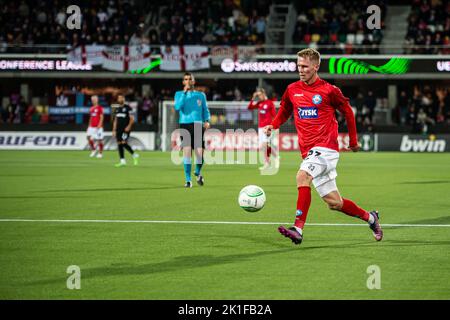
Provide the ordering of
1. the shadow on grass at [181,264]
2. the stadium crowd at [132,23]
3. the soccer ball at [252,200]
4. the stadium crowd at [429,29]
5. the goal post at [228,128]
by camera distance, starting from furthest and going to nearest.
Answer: the stadium crowd at [132,23]
the stadium crowd at [429,29]
the goal post at [228,128]
the soccer ball at [252,200]
the shadow on grass at [181,264]

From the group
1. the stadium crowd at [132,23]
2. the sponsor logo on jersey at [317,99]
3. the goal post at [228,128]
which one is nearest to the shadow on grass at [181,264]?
the sponsor logo on jersey at [317,99]

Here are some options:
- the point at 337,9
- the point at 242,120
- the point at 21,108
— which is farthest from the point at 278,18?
the point at 21,108

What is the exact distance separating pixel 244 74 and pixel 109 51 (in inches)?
265

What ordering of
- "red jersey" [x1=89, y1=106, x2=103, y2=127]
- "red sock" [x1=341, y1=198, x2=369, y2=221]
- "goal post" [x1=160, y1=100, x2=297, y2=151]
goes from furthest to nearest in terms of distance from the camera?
1. "goal post" [x1=160, y1=100, x2=297, y2=151]
2. "red jersey" [x1=89, y1=106, x2=103, y2=127]
3. "red sock" [x1=341, y1=198, x2=369, y2=221]

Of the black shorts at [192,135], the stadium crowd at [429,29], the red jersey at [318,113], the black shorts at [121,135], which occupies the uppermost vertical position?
the stadium crowd at [429,29]

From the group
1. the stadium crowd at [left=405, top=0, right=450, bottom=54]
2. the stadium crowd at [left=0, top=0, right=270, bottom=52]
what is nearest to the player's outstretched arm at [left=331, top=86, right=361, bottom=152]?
the stadium crowd at [left=405, top=0, right=450, bottom=54]

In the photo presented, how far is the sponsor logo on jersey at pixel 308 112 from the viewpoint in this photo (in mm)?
9547

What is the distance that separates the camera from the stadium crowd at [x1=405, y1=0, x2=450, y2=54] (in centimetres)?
3912

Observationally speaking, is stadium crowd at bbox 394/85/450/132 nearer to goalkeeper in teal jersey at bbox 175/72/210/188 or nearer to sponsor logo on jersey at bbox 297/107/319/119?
goalkeeper in teal jersey at bbox 175/72/210/188

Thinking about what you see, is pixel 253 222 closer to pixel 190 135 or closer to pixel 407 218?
pixel 407 218

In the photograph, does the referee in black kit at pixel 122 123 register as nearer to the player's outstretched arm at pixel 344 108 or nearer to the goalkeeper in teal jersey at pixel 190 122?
the goalkeeper in teal jersey at pixel 190 122

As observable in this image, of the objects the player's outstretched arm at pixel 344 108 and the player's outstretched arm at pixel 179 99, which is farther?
the player's outstretched arm at pixel 179 99

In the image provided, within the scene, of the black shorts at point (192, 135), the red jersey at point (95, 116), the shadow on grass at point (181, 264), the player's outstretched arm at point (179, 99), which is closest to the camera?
the shadow on grass at point (181, 264)

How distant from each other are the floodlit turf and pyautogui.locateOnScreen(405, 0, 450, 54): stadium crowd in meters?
21.9
